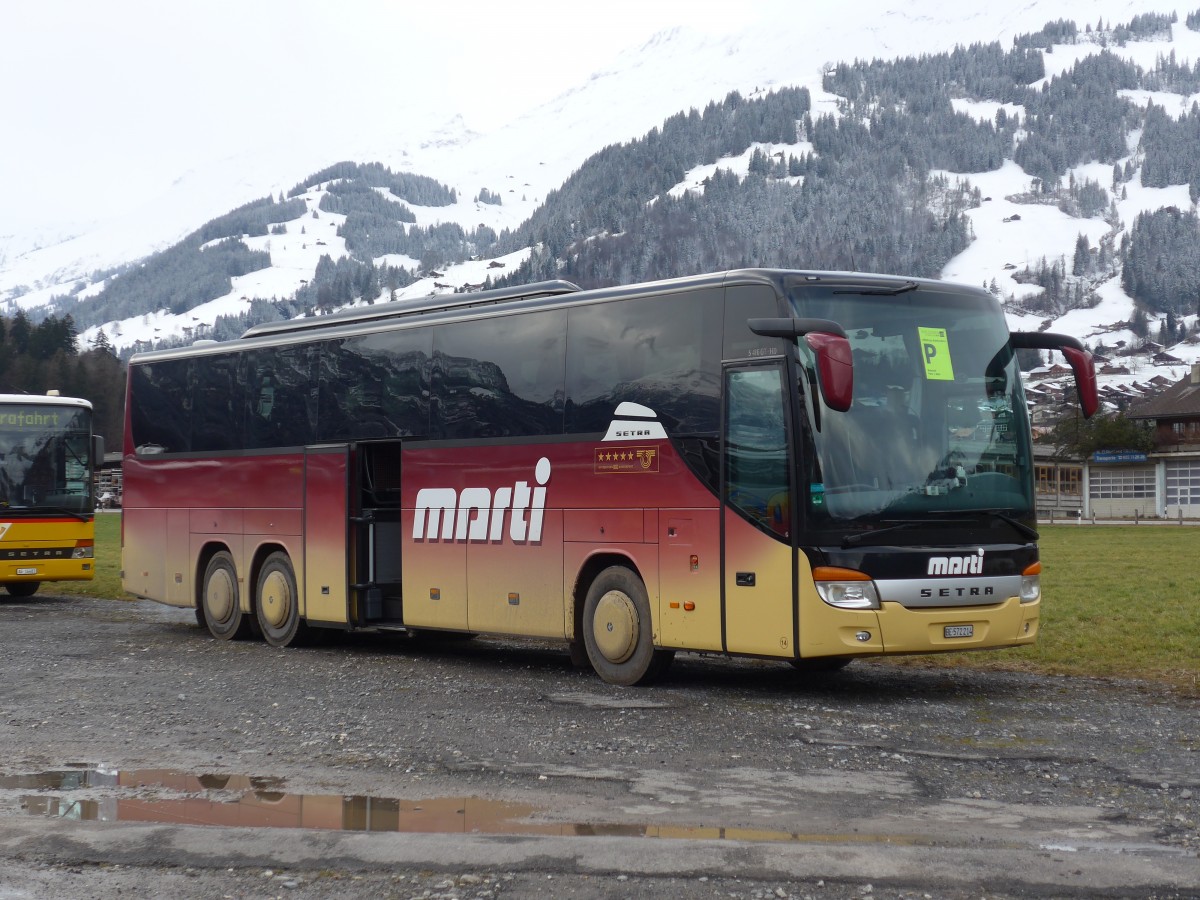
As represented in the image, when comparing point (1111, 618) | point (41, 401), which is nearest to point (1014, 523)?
point (1111, 618)

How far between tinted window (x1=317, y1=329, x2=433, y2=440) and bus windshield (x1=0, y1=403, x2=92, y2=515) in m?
10.7

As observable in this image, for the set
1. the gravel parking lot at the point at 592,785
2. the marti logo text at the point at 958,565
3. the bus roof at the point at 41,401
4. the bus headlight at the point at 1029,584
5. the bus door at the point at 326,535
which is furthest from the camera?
the bus roof at the point at 41,401

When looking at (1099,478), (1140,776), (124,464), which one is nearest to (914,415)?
(1140,776)

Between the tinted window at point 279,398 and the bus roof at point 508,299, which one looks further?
the tinted window at point 279,398

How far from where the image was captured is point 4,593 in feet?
95.1

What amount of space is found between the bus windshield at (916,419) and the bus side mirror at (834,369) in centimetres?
102

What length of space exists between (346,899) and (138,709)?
6.19 metres

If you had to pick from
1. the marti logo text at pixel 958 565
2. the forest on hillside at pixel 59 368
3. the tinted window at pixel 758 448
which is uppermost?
the forest on hillside at pixel 59 368

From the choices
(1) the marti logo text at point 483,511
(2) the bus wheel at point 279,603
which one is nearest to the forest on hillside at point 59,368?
(2) the bus wheel at point 279,603

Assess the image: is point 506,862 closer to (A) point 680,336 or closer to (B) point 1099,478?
(A) point 680,336

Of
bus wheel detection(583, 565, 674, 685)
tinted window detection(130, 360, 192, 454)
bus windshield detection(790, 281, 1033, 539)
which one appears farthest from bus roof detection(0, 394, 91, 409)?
bus windshield detection(790, 281, 1033, 539)

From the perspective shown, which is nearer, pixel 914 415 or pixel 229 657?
pixel 914 415

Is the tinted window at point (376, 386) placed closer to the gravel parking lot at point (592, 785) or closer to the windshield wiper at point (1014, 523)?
the gravel parking lot at point (592, 785)

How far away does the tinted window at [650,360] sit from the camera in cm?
1232
